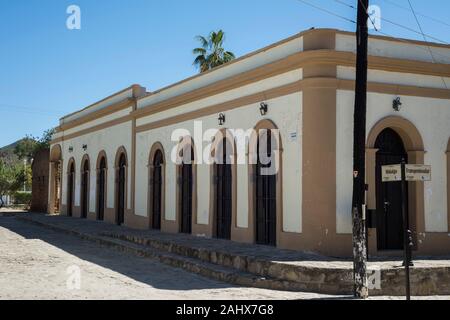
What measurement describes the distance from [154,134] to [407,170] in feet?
39.4

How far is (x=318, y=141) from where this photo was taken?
11.8 metres

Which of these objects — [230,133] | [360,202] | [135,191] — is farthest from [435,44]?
[135,191]

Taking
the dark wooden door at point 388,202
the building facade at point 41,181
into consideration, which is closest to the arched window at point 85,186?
the building facade at point 41,181

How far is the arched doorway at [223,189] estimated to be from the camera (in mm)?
15148

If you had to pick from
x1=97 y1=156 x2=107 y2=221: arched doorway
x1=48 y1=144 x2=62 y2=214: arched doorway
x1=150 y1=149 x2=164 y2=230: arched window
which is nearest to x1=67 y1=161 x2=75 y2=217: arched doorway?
x1=48 y1=144 x2=62 y2=214: arched doorway

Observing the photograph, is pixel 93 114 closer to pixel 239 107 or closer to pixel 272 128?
pixel 239 107

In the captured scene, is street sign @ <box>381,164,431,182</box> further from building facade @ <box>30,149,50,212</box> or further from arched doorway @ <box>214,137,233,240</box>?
building facade @ <box>30,149,50,212</box>

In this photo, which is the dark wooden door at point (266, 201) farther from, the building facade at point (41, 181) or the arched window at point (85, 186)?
the building facade at point (41, 181)

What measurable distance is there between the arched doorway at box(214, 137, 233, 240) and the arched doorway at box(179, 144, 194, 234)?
1.59 m

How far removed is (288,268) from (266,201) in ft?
12.2

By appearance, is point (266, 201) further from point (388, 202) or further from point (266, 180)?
point (388, 202)

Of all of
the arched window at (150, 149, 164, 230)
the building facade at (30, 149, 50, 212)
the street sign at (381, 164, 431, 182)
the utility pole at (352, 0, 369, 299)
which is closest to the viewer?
the street sign at (381, 164, 431, 182)

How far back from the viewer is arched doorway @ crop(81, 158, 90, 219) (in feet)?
88.2

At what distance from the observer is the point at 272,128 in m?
13.1
